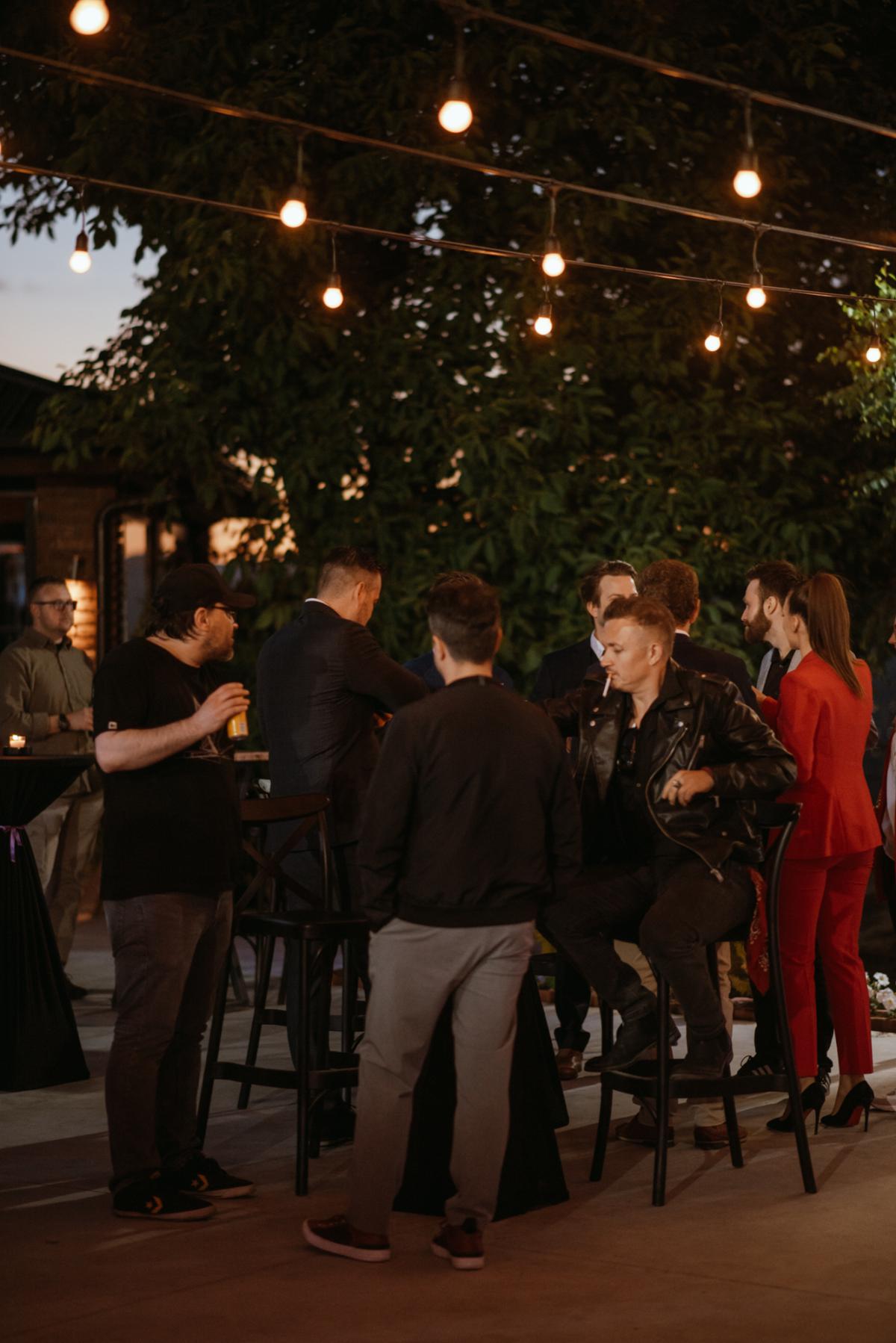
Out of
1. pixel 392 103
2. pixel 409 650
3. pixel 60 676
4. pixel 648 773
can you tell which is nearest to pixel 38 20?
pixel 392 103

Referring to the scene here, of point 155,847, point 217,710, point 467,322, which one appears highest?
point 467,322

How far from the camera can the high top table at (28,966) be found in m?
7.04

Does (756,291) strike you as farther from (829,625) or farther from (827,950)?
(827,950)

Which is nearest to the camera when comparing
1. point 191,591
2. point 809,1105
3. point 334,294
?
point 191,591

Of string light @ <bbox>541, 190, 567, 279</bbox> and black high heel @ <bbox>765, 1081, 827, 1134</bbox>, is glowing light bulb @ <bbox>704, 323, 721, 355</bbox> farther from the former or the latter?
black high heel @ <bbox>765, 1081, 827, 1134</bbox>

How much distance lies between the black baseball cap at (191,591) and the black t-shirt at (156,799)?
151 millimetres

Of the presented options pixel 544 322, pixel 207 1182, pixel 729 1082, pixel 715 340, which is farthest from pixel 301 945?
pixel 715 340

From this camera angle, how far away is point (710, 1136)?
6.00m

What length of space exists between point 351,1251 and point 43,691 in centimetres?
531

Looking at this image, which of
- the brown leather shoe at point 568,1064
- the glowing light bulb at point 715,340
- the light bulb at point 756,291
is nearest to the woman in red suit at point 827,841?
the brown leather shoe at point 568,1064

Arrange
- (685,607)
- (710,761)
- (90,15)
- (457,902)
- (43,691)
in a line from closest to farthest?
1. (457,902)
2. (710,761)
3. (90,15)
4. (685,607)
5. (43,691)

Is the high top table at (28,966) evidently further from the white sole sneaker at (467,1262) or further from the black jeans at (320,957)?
the white sole sneaker at (467,1262)

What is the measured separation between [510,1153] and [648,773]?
4.19 ft

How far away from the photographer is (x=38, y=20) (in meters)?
13.9
